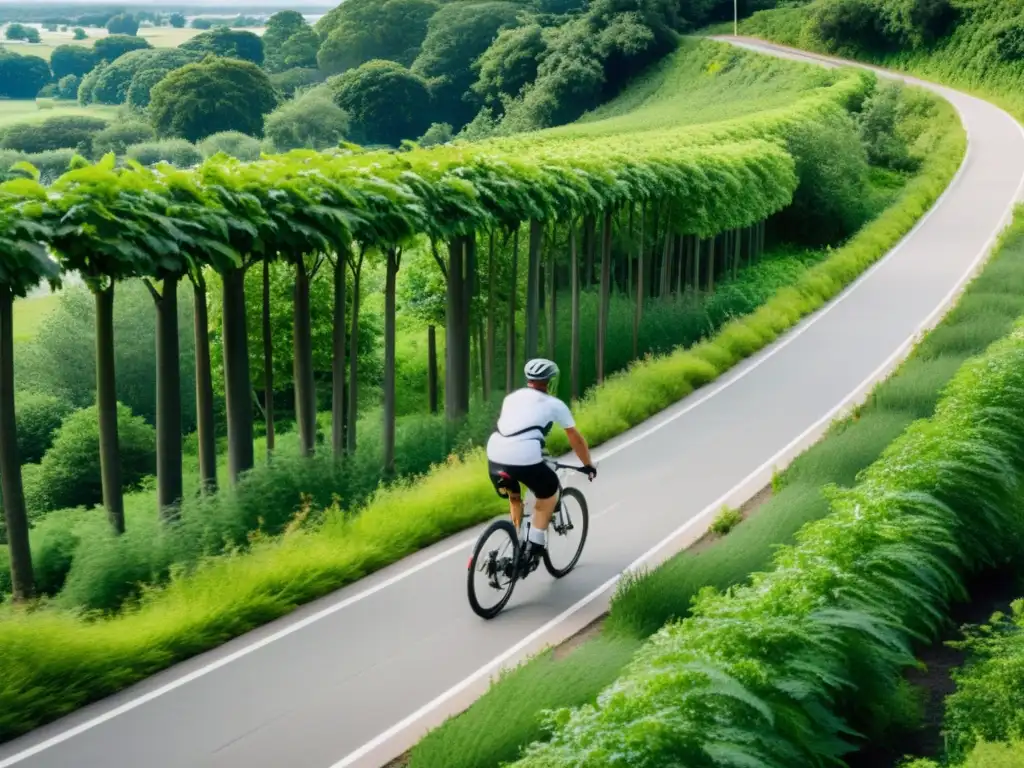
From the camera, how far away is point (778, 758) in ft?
25.5

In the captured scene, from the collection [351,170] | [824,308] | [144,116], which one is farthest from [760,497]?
[144,116]

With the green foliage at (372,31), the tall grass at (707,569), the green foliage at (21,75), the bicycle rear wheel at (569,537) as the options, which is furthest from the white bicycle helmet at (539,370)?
the green foliage at (372,31)

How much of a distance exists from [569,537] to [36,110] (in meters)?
47.0

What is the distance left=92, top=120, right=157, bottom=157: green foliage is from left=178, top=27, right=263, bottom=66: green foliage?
39.4 meters

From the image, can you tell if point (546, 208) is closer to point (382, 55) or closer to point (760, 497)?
point (760, 497)

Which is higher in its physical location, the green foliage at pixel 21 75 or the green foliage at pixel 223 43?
the green foliage at pixel 21 75

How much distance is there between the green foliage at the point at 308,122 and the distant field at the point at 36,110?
465 inches

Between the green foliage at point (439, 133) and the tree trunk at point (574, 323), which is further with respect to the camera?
the green foliage at point (439, 133)

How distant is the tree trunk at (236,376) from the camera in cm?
1505

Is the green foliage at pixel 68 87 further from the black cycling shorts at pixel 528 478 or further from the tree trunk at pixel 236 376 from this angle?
the black cycling shorts at pixel 528 478

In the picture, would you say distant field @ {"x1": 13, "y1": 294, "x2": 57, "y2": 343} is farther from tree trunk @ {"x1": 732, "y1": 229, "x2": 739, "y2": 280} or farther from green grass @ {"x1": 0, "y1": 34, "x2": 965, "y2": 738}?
tree trunk @ {"x1": 732, "y1": 229, "x2": 739, "y2": 280}

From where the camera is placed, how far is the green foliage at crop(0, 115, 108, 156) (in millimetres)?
42938

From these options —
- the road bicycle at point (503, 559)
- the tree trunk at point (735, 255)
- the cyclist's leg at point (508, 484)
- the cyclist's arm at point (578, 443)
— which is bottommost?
the tree trunk at point (735, 255)

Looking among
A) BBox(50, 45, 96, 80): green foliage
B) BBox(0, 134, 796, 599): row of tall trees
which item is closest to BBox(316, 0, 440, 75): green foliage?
BBox(50, 45, 96, 80): green foliage
